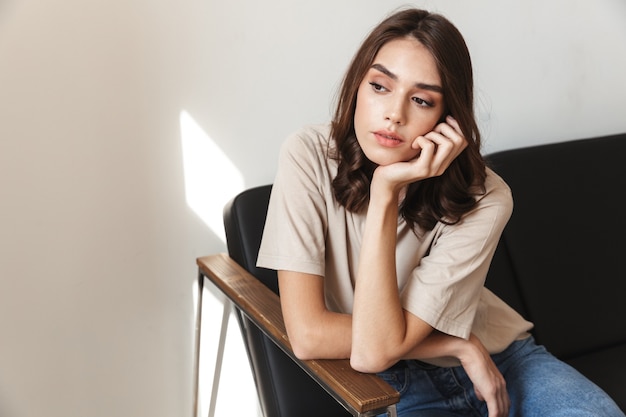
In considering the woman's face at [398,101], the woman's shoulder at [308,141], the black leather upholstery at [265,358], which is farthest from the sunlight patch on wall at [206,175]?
the woman's face at [398,101]

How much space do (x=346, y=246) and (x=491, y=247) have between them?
0.26 metres

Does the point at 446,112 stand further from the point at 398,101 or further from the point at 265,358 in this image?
the point at 265,358

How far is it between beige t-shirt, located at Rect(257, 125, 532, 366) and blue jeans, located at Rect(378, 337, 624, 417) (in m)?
0.04

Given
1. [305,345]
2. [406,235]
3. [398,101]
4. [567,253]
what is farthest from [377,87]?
Result: [567,253]

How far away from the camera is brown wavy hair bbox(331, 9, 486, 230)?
4.04 feet

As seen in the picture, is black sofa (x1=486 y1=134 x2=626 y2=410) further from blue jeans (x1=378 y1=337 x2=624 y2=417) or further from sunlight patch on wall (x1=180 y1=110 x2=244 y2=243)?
sunlight patch on wall (x1=180 y1=110 x2=244 y2=243)

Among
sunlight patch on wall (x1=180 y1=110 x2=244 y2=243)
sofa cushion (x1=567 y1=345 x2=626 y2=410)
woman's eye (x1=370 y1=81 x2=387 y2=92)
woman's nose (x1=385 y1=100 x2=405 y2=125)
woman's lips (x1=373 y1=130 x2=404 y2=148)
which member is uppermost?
woman's eye (x1=370 y1=81 x2=387 y2=92)

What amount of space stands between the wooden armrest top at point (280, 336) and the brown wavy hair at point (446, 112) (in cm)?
25

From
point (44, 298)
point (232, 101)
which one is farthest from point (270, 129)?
point (44, 298)

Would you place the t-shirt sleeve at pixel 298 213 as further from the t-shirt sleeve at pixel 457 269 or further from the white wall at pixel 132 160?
the white wall at pixel 132 160

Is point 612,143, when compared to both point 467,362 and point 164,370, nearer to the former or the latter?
point 467,362

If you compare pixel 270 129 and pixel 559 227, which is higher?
pixel 270 129

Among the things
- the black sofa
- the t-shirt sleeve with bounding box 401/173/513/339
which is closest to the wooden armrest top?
the t-shirt sleeve with bounding box 401/173/513/339

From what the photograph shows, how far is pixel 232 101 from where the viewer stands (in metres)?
1.76
